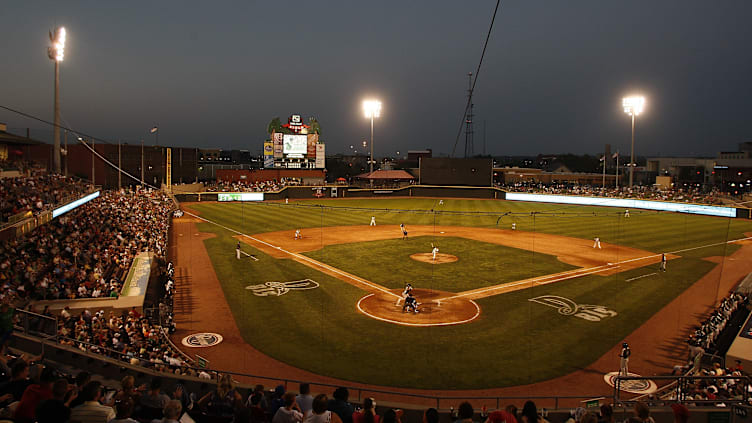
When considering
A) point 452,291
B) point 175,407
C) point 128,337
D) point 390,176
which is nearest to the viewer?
point 175,407

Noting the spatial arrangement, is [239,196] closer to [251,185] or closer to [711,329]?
[251,185]

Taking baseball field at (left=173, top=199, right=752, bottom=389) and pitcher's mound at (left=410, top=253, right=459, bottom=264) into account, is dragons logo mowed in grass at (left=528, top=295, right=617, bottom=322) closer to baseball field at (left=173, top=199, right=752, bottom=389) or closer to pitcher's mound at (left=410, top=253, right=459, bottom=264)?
baseball field at (left=173, top=199, right=752, bottom=389)

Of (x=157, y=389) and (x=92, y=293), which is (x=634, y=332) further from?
(x=92, y=293)

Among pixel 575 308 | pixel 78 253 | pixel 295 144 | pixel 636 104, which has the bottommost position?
pixel 575 308

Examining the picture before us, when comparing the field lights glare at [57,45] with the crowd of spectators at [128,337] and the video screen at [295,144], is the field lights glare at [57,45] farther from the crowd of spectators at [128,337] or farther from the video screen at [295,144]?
the video screen at [295,144]

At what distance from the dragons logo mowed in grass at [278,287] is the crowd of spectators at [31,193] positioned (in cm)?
1013

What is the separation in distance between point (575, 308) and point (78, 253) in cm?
2037

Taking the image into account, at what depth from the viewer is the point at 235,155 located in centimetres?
14238

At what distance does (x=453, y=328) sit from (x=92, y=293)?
492 inches

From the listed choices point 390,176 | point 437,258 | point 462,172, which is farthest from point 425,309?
point 390,176

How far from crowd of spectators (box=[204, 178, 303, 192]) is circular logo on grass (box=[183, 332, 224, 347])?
153ft

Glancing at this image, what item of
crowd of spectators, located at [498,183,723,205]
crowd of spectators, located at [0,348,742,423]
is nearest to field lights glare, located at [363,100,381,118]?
crowd of spectators, located at [498,183,723,205]

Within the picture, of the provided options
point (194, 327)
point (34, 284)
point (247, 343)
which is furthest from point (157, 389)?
point (34, 284)

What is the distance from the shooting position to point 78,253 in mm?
19047
